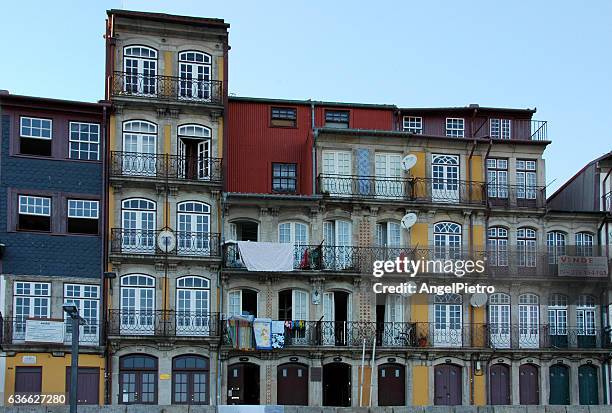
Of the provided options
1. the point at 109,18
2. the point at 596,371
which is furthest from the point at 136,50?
the point at 596,371

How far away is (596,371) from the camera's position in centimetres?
5762

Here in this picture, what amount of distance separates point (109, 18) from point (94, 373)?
1700cm

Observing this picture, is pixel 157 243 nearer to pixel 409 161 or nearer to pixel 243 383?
pixel 243 383

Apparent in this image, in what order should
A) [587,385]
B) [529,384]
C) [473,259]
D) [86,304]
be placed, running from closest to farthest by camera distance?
[86,304] → [473,259] → [529,384] → [587,385]

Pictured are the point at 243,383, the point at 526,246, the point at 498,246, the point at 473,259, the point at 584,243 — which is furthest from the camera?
the point at 584,243

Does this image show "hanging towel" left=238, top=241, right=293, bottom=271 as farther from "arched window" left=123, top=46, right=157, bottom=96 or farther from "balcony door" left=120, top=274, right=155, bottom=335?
"arched window" left=123, top=46, right=157, bottom=96

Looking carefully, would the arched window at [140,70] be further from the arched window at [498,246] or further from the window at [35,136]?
the arched window at [498,246]

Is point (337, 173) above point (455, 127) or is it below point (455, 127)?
below

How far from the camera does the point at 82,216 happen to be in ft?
171

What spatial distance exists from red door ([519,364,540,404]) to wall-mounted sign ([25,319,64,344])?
75.0 ft

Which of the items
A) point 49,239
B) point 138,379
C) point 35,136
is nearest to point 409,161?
point 138,379

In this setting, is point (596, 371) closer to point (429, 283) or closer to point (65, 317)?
point (429, 283)

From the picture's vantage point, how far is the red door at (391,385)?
5497 centimetres

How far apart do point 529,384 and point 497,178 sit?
1064 cm
